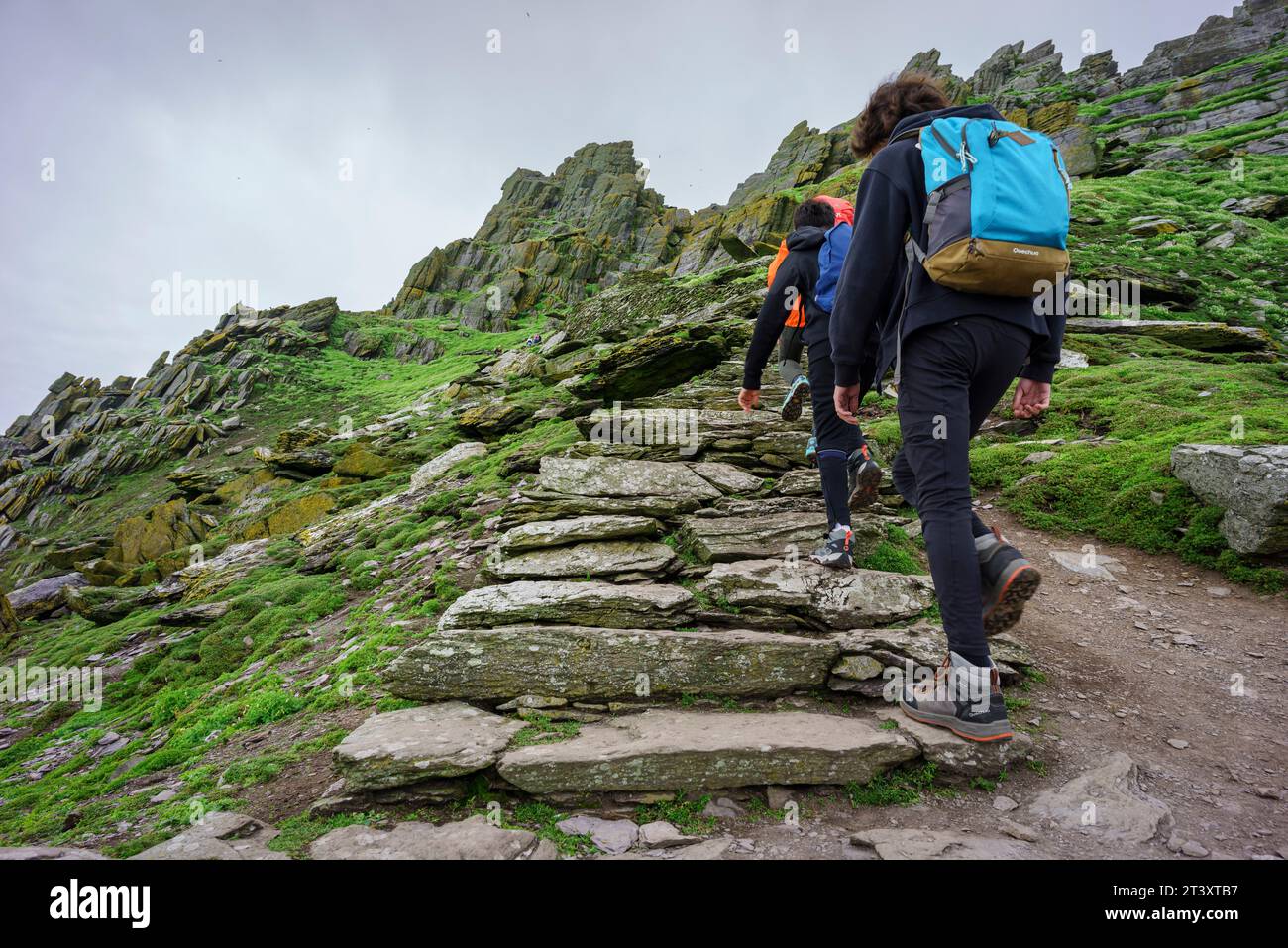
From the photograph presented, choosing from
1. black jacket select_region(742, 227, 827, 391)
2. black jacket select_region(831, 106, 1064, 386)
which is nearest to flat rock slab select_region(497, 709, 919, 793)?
black jacket select_region(831, 106, 1064, 386)

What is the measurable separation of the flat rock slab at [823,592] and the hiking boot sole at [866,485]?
866mm

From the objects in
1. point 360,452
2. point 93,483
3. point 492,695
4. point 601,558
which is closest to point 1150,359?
point 601,558

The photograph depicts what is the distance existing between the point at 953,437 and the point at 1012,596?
112cm

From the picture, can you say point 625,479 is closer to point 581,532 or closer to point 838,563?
point 581,532

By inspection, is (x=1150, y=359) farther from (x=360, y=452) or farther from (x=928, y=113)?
(x=360, y=452)

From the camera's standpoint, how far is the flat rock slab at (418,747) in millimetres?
3535

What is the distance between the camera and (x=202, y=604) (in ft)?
36.7

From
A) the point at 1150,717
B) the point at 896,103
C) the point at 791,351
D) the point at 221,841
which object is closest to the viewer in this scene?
the point at 221,841

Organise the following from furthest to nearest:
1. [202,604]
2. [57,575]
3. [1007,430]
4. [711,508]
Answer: [57,575]
[202,604]
[1007,430]
[711,508]

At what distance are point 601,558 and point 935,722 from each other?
350 centimetres

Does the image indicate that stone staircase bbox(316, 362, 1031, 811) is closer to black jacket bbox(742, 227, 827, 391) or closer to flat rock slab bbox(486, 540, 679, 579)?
flat rock slab bbox(486, 540, 679, 579)

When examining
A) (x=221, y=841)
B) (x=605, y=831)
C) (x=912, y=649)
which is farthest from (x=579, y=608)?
(x=912, y=649)

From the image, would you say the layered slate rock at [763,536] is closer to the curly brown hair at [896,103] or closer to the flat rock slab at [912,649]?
the flat rock slab at [912,649]

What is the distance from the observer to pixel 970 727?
138 inches
